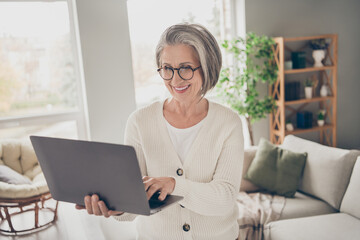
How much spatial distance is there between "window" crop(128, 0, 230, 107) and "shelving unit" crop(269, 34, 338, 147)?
2.40 feet

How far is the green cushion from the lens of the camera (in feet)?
8.75

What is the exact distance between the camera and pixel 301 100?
378 cm

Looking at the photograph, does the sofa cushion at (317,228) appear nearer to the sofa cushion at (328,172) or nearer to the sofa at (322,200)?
the sofa at (322,200)

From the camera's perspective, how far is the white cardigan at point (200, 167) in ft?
3.90

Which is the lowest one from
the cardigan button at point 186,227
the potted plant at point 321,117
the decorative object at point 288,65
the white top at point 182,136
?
the potted plant at point 321,117

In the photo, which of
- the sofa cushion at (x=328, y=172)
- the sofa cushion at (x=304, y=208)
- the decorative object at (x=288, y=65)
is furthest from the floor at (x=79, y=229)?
the decorative object at (x=288, y=65)

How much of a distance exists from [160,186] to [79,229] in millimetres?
2137

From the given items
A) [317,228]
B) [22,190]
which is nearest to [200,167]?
[317,228]

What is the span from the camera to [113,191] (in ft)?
3.22

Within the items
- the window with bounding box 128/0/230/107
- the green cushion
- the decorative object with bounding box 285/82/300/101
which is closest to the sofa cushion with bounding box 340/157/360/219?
the green cushion

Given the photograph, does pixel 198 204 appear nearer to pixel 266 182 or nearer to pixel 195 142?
pixel 195 142

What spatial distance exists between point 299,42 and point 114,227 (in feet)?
9.43

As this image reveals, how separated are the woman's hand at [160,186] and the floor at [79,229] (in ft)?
5.91

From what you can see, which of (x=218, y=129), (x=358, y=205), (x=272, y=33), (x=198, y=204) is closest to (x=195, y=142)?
(x=218, y=129)
